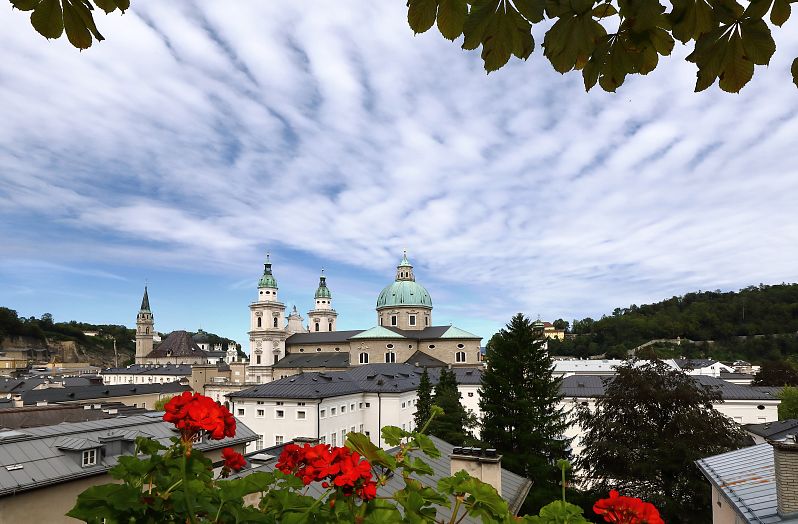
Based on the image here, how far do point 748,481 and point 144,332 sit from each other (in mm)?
131384

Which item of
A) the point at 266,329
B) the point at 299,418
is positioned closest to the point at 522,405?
the point at 299,418

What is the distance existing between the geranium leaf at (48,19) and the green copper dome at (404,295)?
78894mm

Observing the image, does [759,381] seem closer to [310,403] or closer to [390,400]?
[390,400]

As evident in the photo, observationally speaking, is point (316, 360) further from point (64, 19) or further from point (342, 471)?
point (64, 19)

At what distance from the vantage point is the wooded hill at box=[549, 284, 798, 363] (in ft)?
357

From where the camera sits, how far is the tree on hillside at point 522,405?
2203cm

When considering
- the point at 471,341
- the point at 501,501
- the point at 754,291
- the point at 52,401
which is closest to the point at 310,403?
the point at 52,401

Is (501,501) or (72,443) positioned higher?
(501,501)

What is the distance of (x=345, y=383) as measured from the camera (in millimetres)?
43062

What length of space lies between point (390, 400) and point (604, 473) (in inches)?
982

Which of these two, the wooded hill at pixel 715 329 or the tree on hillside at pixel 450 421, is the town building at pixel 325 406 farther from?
the wooded hill at pixel 715 329

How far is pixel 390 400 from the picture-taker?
43094 millimetres

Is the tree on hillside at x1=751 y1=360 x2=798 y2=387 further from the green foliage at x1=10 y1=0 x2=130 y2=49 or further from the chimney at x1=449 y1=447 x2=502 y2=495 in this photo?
the green foliage at x1=10 y1=0 x2=130 y2=49

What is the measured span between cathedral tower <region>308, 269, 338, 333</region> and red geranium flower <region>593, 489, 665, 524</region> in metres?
94.7
